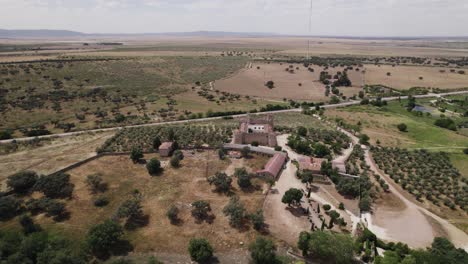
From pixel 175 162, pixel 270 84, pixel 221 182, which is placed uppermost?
pixel 270 84

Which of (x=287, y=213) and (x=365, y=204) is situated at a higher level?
(x=365, y=204)

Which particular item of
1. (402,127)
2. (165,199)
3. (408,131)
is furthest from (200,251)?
(408,131)

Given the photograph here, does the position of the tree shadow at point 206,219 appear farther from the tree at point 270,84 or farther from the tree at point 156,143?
the tree at point 270,84

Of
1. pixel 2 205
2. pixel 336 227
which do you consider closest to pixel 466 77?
pixel 336 227

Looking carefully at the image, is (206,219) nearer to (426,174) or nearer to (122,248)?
(122,248)

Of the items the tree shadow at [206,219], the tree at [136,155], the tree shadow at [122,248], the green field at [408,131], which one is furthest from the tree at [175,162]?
the green field at [408,131]

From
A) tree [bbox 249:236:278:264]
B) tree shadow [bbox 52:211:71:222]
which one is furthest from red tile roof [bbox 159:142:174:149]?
tree [bbox 249:236:278:264]

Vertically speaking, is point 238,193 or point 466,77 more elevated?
point 466,77

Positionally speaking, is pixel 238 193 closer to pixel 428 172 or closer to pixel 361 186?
pixel 361 186
